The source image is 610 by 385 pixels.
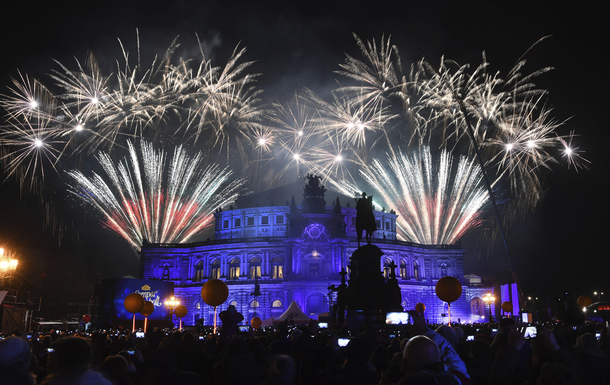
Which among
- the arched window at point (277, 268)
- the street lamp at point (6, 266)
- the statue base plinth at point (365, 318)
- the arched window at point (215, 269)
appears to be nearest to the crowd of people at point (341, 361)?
the statue base plinth at point (365, 318)

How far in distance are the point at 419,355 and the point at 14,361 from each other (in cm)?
376

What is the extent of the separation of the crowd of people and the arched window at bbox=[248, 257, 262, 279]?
199 ft

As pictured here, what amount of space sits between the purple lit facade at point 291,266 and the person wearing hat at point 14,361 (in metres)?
63.0

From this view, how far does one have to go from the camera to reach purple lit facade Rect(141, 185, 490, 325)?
2662 inches

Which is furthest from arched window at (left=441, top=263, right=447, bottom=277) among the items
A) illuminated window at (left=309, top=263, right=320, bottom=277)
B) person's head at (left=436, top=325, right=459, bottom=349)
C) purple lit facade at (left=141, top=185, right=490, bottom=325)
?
person's head at (left=436, top=325, right=459, bottom=349)

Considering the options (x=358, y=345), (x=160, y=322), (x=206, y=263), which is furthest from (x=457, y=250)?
(x=358, y=345)

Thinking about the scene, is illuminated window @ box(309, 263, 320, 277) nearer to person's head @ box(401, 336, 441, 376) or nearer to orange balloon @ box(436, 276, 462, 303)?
orange balloon @ box(436, 276, 462, 303)

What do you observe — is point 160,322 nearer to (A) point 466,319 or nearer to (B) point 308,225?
(B) point 308,225

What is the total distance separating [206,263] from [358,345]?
70.2 metres

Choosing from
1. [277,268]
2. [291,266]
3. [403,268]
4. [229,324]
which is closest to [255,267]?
[277,268]

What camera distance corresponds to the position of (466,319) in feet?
244

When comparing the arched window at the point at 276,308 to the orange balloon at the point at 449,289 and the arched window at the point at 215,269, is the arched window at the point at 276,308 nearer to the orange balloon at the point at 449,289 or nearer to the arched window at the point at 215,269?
the arched window at the point at 215,269

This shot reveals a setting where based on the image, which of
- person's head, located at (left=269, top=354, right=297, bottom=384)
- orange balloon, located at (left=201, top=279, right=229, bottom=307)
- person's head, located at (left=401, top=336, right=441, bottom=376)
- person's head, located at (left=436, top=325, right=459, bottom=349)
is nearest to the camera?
person's head, located at (left=401, top=336, right=441, bottom=376)

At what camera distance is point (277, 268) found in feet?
233
